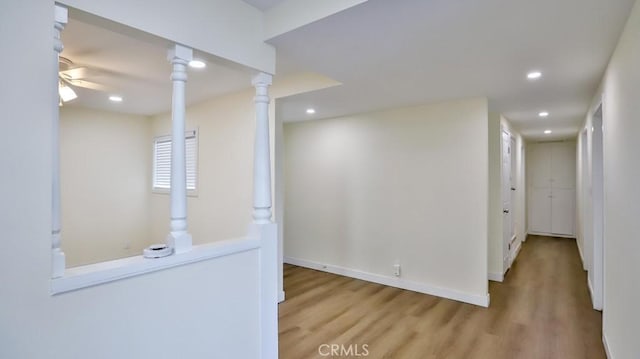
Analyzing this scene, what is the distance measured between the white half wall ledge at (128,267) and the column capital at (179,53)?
1056 mm

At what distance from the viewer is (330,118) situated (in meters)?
5.01

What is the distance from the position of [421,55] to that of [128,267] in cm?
229

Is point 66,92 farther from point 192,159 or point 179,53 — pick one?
point 179,53

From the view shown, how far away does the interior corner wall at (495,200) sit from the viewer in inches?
179

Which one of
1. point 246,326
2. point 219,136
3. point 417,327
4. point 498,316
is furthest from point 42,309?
point 498,316

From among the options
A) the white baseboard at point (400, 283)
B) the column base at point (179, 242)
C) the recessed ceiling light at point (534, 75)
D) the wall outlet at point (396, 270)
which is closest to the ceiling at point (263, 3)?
the column base at point (179, 242)

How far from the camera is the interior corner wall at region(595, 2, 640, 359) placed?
5.69 ft

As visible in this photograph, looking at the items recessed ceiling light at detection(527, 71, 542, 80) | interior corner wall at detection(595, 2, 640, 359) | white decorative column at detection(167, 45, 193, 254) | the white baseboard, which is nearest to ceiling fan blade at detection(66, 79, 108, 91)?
white decorative column at detection(167, 45, 193, 254)

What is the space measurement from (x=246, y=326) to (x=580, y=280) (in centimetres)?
482

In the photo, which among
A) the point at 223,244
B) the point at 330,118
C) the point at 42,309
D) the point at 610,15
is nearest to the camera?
the point at 42,309

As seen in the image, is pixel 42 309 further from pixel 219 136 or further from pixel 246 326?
pixel 219 136

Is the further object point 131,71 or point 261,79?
point 131,71

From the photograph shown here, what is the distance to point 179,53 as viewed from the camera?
71.2 inches

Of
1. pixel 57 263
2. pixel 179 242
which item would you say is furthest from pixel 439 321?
pixel 57 263
